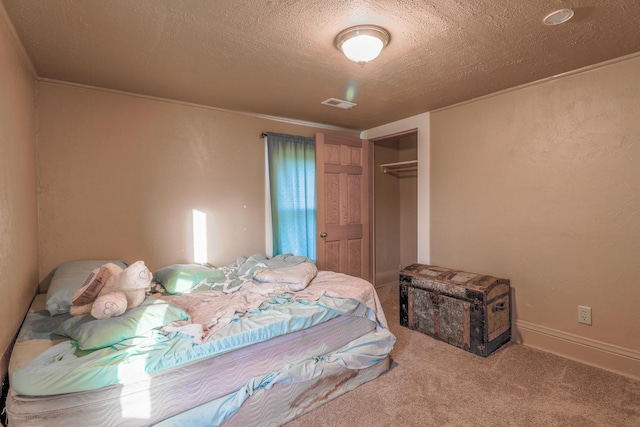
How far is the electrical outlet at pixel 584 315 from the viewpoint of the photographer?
2.47 meters

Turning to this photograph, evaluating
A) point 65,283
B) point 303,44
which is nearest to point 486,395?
point 303,44

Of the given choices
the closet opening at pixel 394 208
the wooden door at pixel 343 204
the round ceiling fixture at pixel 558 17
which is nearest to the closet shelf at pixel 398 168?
the closet opening at pixel 394 208

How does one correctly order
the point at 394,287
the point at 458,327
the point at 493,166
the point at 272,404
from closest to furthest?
the point at 272,404, the point at 458,327, the point at 493,166, the point at 394,287

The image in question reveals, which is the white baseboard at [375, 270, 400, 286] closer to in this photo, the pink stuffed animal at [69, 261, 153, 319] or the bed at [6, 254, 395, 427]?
the bed at [6, 254, 395, 427]

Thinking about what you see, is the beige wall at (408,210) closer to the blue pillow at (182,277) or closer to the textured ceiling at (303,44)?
the textured ceiling at (303,44)

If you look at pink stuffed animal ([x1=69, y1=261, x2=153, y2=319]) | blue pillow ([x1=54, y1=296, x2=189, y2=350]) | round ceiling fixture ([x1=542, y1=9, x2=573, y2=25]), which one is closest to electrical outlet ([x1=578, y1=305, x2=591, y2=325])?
round ceiling fixture ([x1=542, y1=9, x2=573, y2=25])

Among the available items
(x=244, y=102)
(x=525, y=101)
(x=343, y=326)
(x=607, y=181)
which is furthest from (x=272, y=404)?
(x=525, y=101)

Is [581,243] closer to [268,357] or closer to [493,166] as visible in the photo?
[493,166]

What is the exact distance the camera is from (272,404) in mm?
1781

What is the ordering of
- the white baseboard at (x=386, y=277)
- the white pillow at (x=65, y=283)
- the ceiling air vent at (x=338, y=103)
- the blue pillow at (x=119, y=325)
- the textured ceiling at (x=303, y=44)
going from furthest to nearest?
the white baseboard at (x=386, y=277) < the ceiling air vent at (x=338, y=103) < the white pillow at (x=65, y=283) < the textured ceiling at (x=303, y=44) < the blue pillow at (x=119, y=325)

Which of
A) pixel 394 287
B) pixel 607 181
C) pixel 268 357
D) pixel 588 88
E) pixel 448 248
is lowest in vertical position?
pixel 394 287

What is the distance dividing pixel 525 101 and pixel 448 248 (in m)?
1.59

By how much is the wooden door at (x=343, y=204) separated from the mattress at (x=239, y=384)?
1.45 m

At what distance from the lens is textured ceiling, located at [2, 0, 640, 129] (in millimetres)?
1620
